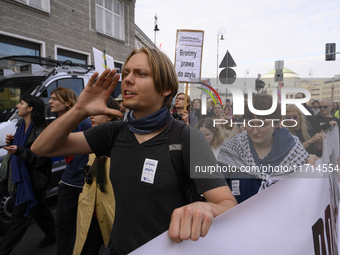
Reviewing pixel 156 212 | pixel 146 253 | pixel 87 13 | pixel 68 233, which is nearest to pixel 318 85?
pixel 156 212

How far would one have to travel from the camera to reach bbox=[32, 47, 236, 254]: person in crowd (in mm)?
1203

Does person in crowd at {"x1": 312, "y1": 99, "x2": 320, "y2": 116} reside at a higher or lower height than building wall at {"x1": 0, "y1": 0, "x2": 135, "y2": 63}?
lower

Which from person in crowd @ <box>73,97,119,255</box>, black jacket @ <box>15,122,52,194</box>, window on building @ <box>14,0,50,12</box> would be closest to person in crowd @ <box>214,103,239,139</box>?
person in crowd @ <box>73,97,119,255</box>

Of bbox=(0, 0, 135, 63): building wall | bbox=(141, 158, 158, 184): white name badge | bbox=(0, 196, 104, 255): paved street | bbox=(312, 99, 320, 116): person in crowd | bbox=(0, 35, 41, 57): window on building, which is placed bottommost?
bbox=(0, 196, 104, 255): paved street

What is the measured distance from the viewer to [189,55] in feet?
15.6

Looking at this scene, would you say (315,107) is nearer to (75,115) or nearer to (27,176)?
(75,115)

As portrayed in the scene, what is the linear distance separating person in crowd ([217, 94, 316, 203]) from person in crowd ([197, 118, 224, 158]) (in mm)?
55

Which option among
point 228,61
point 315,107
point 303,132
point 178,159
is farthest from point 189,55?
point 228,61

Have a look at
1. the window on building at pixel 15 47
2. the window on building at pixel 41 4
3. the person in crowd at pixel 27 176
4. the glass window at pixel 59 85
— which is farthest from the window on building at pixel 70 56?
the person in crowd at pixel 27 176

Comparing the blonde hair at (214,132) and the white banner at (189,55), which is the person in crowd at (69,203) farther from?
the white banner at (189,55)

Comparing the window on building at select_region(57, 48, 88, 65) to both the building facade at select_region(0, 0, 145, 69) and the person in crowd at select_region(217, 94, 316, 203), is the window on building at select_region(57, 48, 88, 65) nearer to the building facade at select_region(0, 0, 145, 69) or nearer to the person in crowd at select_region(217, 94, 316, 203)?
the building facade at select_region(0, 0, 145, 69)

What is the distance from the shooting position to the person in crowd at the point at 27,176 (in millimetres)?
2861

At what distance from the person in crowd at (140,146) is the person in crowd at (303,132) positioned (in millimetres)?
812

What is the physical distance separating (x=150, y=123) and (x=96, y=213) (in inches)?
54.7
